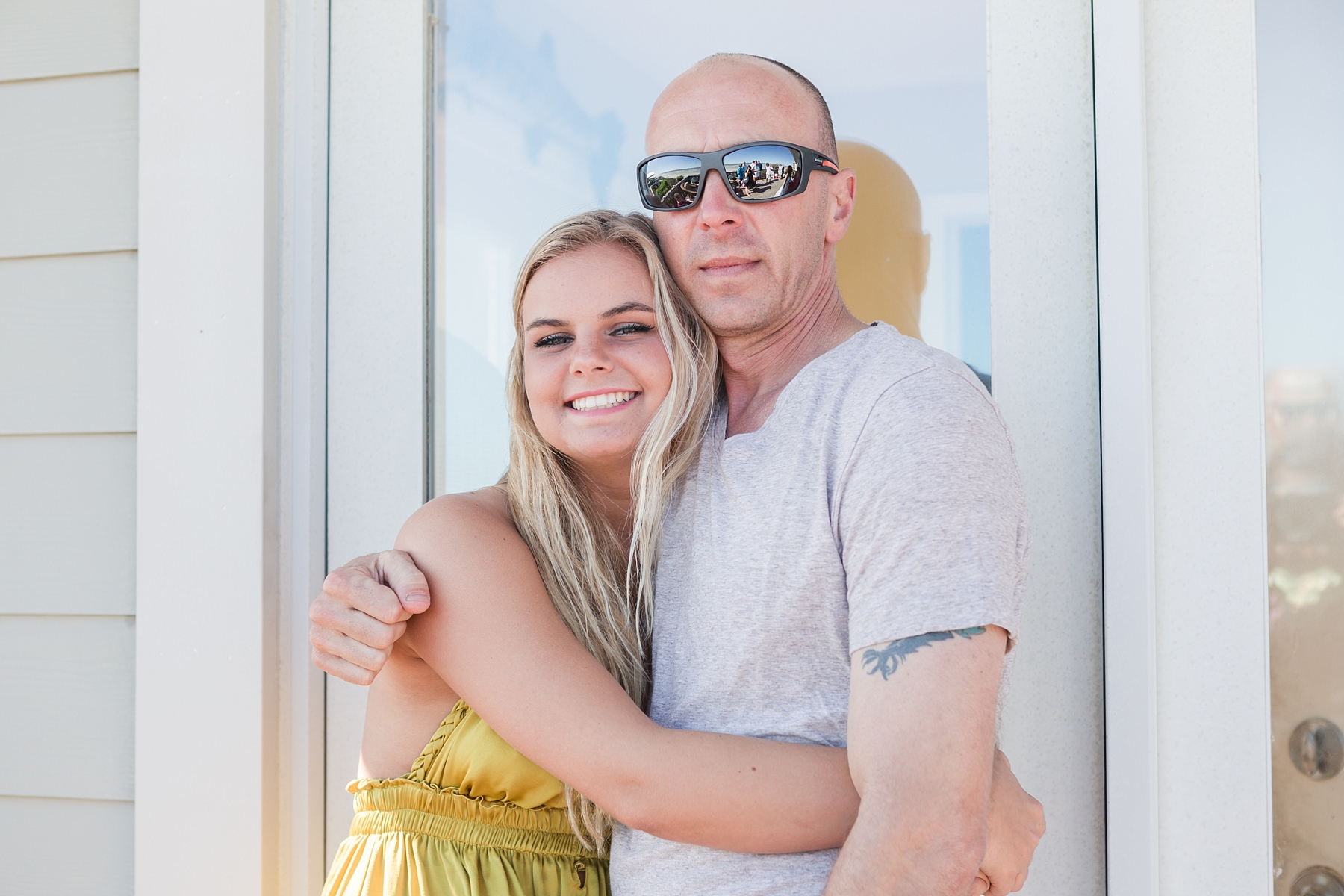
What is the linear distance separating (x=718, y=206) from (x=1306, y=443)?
1.03m

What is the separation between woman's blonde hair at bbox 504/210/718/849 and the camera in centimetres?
149

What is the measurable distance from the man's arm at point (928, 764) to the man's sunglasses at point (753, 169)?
77 cm

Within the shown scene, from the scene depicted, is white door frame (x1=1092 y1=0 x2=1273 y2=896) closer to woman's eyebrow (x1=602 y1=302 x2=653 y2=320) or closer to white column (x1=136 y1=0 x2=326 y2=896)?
woman's eyebrow (x1=602 y1=302 x2=653 y2=320)

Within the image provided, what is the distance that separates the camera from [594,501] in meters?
1.71

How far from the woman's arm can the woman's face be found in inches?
9.4

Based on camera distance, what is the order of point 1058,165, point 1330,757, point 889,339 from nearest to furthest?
point 889,339
point 1330,757
point 1058,165

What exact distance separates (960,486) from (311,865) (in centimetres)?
154

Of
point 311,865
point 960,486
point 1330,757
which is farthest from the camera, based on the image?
point 311,865

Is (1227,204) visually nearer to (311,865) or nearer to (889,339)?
(889,339)

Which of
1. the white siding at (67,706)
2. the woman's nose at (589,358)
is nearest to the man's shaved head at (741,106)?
the woman's nose at (589,358)

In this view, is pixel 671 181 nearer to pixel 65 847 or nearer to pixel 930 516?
pixel 930 516

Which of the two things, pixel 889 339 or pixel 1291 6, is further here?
pixel 1291 6

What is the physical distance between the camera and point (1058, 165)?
5.51 feet

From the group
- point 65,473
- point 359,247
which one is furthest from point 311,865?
point 359,247
